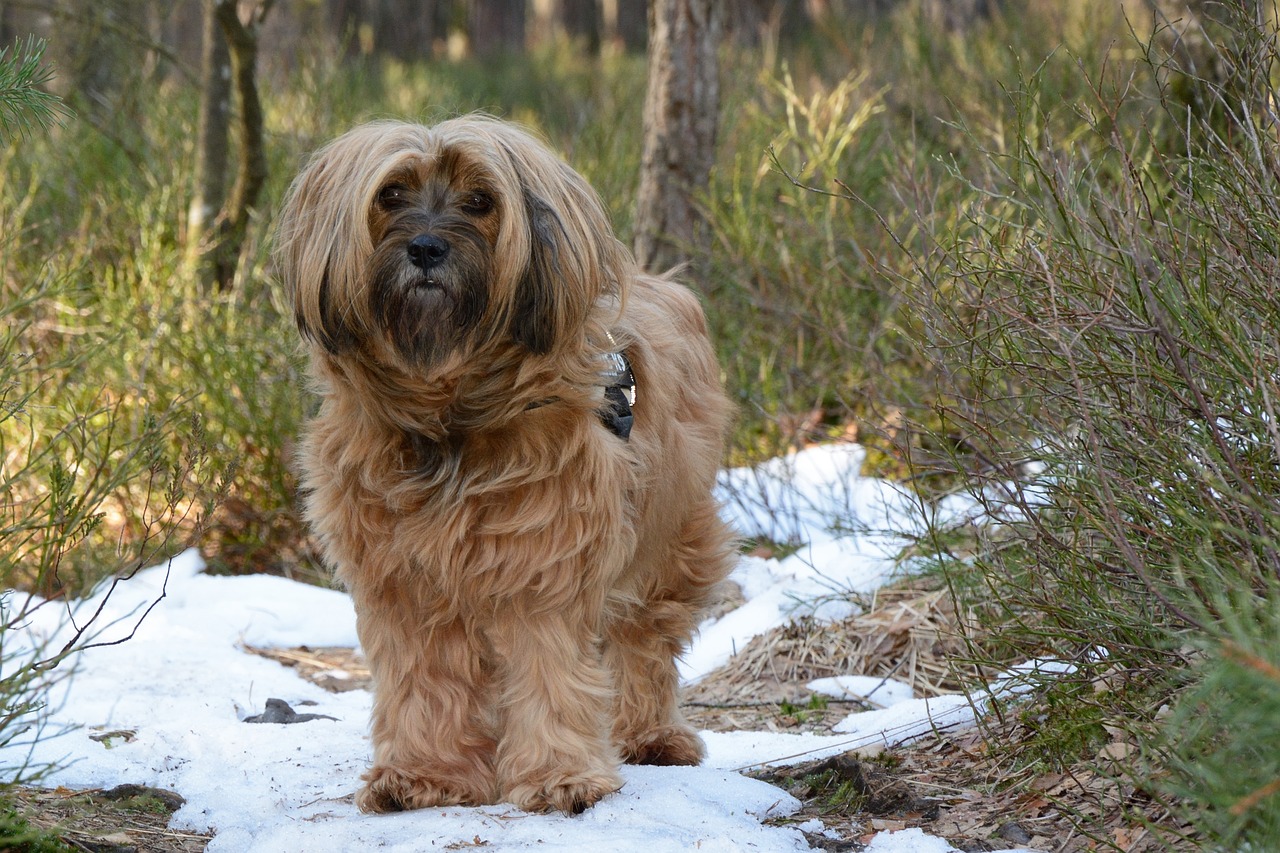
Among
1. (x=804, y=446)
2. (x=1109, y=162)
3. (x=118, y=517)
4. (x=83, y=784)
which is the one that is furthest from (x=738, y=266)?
(x=83, y=784)

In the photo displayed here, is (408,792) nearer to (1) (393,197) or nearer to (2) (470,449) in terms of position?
(2) (470,449)

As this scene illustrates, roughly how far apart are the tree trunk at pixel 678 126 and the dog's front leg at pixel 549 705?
3.80 metres

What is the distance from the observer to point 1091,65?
8086mm

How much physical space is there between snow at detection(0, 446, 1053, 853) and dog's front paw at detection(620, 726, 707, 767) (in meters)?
0.08

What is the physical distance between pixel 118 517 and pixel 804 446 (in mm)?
3695

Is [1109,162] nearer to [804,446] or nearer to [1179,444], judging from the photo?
[804,446]

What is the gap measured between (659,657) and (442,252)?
4.84 feet

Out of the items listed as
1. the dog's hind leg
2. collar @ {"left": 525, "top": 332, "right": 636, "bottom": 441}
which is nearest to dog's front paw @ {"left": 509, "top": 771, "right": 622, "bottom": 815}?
the dog's hind leg

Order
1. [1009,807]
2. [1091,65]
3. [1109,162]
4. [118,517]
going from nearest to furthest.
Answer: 1. [1009,807]
2. [1109,162]
3. [118,517]
4. [1091,65]

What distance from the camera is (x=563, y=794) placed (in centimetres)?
343

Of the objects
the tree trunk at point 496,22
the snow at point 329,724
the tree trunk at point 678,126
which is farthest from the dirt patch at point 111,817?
the tree trunk at point 496,22

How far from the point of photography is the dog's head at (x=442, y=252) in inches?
136

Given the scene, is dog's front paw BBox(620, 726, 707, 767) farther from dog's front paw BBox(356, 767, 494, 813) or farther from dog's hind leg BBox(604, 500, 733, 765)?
dog's front paw BBox(356, 767, 494, 813)

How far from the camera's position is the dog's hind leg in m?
4.09
